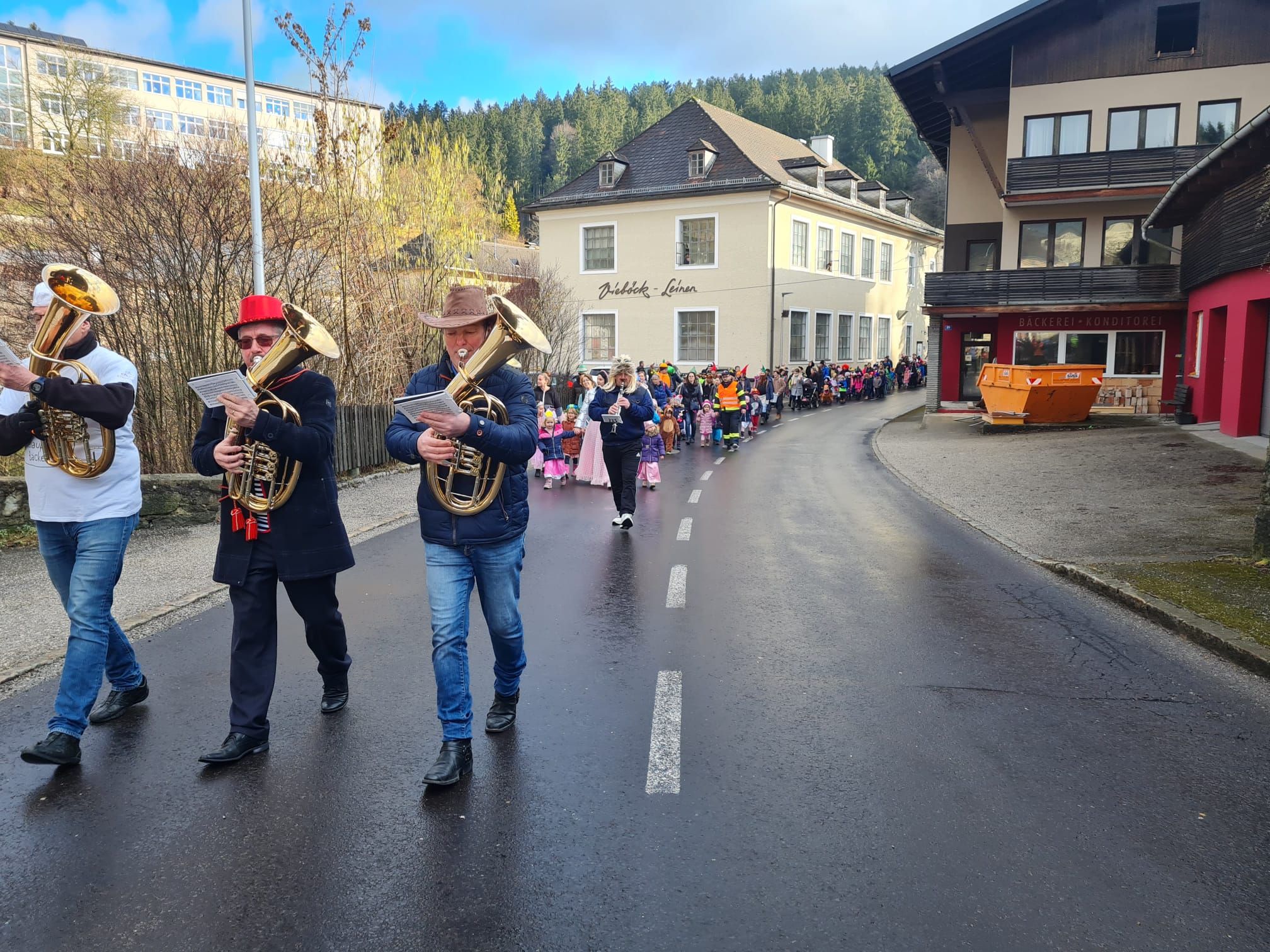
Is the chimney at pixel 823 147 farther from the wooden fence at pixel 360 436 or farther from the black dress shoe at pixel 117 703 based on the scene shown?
the black dress shoe at pixel 117 703

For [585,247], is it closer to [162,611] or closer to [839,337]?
[839,337]

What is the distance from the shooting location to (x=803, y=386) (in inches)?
1500

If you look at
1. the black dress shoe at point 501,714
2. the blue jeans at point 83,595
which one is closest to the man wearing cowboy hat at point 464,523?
the black dress shoe at point 501,714

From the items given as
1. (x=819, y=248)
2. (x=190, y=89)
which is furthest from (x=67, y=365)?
(x=190, y=89)

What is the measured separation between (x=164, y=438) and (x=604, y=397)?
6.18 m

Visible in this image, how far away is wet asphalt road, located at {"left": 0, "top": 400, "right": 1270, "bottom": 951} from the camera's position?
10.3 feet

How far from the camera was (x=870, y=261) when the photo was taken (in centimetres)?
4950

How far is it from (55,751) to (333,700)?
4.12 ft

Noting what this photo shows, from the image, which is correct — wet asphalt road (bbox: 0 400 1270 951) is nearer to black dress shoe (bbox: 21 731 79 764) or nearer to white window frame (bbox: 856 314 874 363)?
black dress shoe (bbox: 21 731 79 764)

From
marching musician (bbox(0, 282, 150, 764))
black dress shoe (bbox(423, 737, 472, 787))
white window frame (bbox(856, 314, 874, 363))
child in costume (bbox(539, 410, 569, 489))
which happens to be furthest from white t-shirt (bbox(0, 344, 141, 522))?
white window frame (bbox(856, 314, 874, 363))

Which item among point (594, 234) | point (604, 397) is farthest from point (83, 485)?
point (594, 234)

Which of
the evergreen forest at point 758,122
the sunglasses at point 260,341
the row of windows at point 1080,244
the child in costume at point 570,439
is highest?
the evergreen forest at point 758,122

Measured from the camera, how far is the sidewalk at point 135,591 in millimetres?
6160

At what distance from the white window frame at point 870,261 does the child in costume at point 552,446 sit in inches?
1411
